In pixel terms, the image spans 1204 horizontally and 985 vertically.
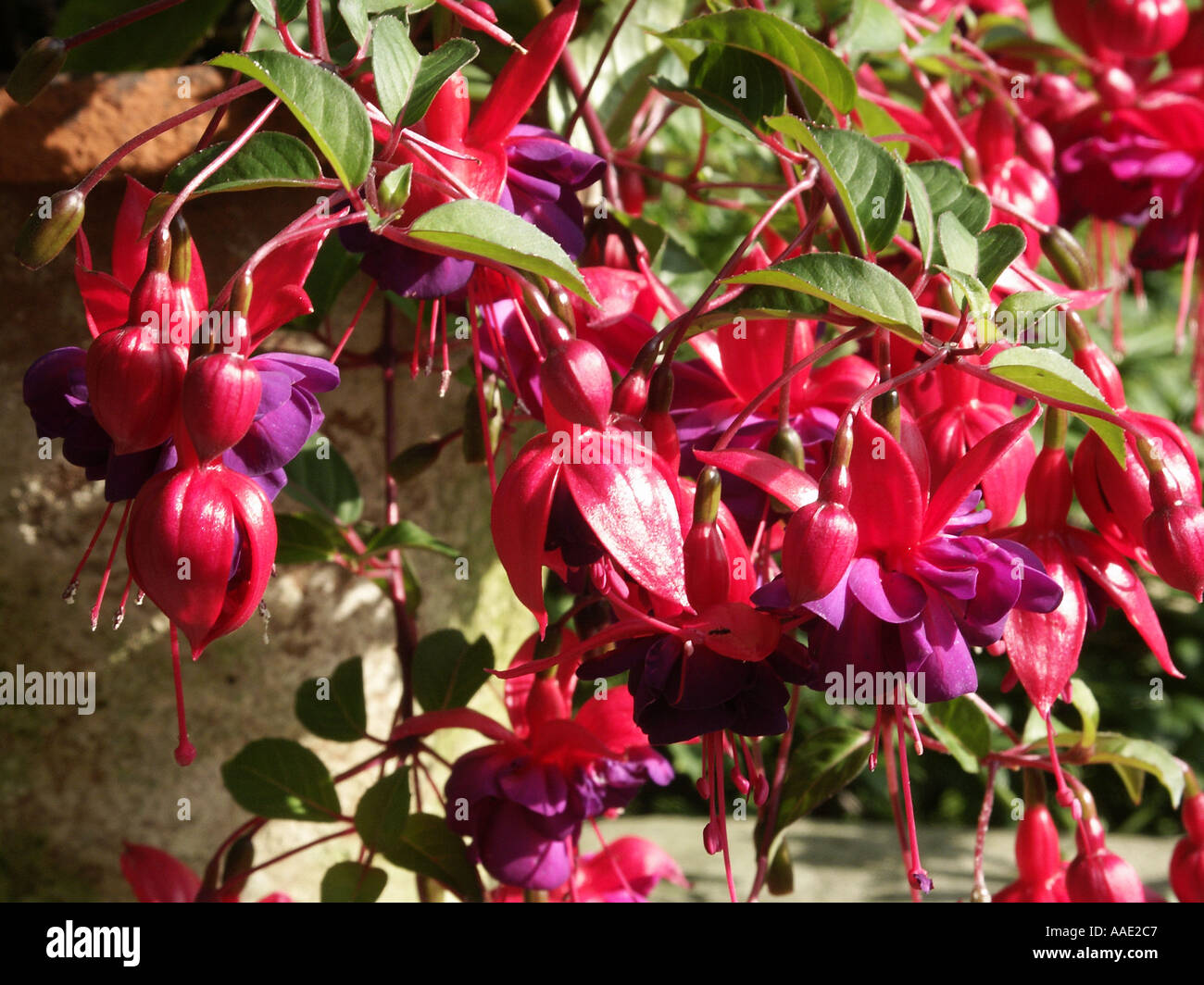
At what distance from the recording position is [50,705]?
2.30 feet

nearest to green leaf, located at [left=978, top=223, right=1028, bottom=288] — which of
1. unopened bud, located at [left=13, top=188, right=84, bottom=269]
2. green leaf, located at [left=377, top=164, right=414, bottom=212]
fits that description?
green leaf, located at [left=377, top=164, right=414, bottom=212]

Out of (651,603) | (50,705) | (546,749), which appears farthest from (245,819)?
(651,603)

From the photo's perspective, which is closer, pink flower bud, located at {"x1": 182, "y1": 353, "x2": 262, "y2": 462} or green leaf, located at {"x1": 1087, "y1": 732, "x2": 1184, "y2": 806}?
pink flower bud, located at {"x1": 182, "y1": 353, "x2": 262, "y2": 462}

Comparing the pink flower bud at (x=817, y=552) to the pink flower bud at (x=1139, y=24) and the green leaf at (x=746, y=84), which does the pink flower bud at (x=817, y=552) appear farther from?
the pink flower bud at (x=1139, y=24)

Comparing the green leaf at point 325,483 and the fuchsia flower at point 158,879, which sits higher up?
the green leaf at point 325,483

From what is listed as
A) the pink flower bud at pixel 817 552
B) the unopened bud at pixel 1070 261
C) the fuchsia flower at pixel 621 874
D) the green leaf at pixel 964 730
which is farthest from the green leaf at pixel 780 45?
the fuchsia flower at pixel 621 874

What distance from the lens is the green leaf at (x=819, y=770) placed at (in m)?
0.59

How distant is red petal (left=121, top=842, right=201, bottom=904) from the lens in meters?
0.62

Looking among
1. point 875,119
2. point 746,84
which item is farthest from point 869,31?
point 746,84

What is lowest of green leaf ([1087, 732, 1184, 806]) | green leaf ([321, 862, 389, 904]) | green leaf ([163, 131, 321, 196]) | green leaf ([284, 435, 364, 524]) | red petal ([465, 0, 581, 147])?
green leaf ([321, 862, 389, 904])

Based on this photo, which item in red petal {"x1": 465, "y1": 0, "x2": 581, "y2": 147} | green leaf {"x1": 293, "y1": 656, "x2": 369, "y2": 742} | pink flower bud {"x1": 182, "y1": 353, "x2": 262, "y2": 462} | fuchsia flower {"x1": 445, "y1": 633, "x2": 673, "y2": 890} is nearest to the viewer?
pink flower bud {"x1": 182, "y1": 353, "x2": 262, "y2": 462}

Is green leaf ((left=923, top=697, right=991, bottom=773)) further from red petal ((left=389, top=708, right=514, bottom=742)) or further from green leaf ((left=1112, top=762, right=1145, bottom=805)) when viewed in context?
red petal ((left=389, top=708, right=514, bottom=742))

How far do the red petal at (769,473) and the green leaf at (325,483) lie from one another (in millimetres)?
328

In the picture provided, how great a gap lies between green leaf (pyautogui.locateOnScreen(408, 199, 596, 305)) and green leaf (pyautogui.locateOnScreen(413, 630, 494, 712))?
32 centimetres
